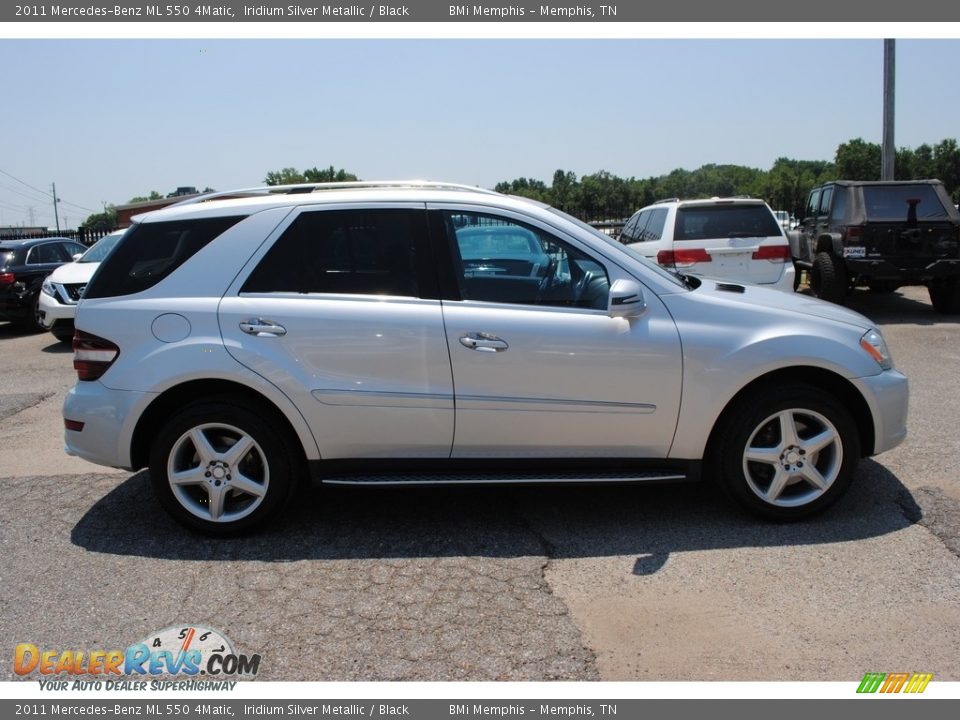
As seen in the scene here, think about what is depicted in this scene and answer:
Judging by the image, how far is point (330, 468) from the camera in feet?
13.1

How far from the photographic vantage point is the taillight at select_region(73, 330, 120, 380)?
3.97m

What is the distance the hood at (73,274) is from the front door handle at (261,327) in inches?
325

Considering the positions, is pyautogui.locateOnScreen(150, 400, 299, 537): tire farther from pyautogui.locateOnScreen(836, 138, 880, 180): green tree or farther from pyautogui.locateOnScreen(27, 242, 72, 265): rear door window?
pyautogui.locateOnScreen(836, 138, 880, 180): green tree

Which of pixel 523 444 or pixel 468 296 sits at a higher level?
pixel 468 296

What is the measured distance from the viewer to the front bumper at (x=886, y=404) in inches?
159

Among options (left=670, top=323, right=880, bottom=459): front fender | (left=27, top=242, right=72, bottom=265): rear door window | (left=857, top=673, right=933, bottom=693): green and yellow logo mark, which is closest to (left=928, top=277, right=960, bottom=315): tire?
(left=670, top=323, right=880, bottom=459): front fender

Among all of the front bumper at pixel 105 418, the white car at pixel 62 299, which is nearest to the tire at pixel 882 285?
the front bumper at pixel 105 418

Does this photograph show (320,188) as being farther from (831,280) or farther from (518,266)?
(831,280)

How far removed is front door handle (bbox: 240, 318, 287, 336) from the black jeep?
9173 mm

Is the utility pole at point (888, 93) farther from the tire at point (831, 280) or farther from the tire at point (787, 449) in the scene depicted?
the tire at point (787, 449)

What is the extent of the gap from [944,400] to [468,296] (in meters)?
4.76

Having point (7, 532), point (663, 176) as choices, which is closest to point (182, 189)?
point (663, 176)
